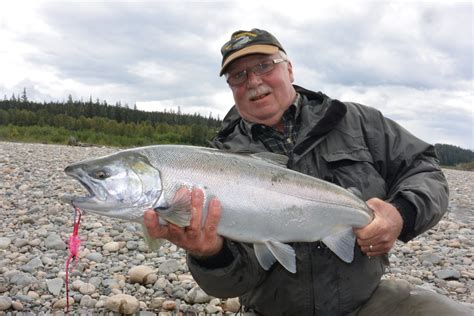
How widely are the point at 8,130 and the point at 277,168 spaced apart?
46134 millimetres

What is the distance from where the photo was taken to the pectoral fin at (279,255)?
3354 millimetres

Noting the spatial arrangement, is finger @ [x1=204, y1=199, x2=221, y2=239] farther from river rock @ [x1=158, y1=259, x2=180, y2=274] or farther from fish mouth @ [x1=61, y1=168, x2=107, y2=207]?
river rock @ [x1=158, y1=259, x2=180, y2=274]

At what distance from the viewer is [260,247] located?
11.4 ft

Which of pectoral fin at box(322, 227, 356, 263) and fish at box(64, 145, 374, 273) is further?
pectoral fin at box(322, 227, 356, 263)

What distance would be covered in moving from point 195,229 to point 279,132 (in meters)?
1.42

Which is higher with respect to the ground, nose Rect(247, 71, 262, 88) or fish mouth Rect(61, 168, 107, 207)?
nose Rect(247, 71, 262, 88)

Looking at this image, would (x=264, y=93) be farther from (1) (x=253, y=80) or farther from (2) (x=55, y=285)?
(2) (x=55, y=285)

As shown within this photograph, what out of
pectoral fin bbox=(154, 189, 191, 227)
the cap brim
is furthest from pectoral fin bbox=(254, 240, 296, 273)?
the cap brim

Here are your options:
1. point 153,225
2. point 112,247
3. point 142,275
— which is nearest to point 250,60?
point 153,225

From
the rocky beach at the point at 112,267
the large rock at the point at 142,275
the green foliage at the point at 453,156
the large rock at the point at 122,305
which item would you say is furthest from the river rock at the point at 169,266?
the green foliage at the point at 453,156

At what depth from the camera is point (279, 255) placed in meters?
3.35

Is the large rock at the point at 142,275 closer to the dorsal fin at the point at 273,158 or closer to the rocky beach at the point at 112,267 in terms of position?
the rocky beach at the point at 112,267

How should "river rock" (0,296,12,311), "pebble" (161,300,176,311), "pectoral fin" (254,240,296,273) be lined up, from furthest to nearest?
"pebble" (161,300,176,311), "river rock" (0,296,12,311), "pectoral fin" (254,240,296,273)

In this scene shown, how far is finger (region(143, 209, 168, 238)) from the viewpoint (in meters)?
3.04
